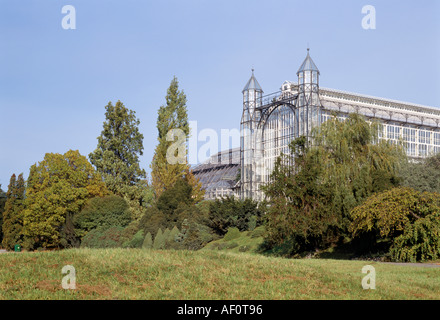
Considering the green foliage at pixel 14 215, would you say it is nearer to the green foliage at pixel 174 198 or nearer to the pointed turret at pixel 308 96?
the green foliage at pixel 174 198

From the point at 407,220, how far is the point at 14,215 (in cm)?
4676

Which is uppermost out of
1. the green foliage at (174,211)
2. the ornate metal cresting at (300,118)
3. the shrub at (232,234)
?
the ornate metal cresting at (300,118)

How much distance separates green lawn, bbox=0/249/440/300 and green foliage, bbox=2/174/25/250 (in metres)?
42.5

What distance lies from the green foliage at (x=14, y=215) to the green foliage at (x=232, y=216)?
952 inches

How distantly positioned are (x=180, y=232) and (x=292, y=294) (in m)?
27.6

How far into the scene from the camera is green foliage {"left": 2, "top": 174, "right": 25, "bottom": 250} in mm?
54906

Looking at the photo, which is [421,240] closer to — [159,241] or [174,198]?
[159,241]

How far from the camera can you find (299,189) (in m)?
27.2

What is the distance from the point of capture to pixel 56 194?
47.8 metres

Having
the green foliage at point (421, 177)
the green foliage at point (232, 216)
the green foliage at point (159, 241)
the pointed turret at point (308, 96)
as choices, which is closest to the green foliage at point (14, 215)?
the green foliage at point (159, 241)

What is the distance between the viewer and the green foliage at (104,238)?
135 ft

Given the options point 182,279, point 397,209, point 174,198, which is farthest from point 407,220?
point 174,198
